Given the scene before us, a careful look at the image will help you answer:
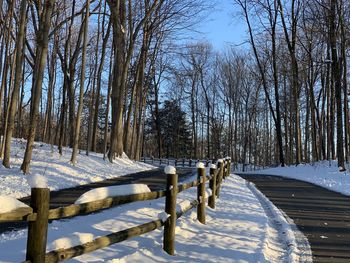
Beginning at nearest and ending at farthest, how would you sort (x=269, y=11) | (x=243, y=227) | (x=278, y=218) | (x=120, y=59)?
(x=243, y=227) < (x=278, y=218) < (x=120, y=59) < (x=269, y=11)

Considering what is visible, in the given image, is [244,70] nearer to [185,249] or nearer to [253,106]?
[253,106]

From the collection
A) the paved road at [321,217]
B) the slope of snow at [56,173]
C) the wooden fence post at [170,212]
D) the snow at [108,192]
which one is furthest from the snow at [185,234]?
the slope of snow at [56,173]

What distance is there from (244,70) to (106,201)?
190 ft

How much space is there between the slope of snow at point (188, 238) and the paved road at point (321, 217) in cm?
36

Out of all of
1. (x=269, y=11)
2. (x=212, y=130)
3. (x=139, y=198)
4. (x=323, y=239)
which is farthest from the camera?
(x=212, y=130)

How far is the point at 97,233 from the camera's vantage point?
725 centimetres

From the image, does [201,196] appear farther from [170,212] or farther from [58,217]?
[58,217]

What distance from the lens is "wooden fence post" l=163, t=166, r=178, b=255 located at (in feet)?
21.6

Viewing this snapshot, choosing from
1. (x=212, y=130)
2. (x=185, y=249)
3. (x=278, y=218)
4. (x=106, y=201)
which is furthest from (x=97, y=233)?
(x=212, y=130)

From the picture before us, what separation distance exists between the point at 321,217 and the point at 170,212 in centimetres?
559

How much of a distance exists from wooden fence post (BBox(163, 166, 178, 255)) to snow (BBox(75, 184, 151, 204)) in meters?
0.63

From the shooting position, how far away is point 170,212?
6.74 metres

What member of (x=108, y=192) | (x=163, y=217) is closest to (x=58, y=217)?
(x=108, y=192)

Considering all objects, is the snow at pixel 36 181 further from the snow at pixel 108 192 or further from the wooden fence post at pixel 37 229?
the snow at pixel 108 192
